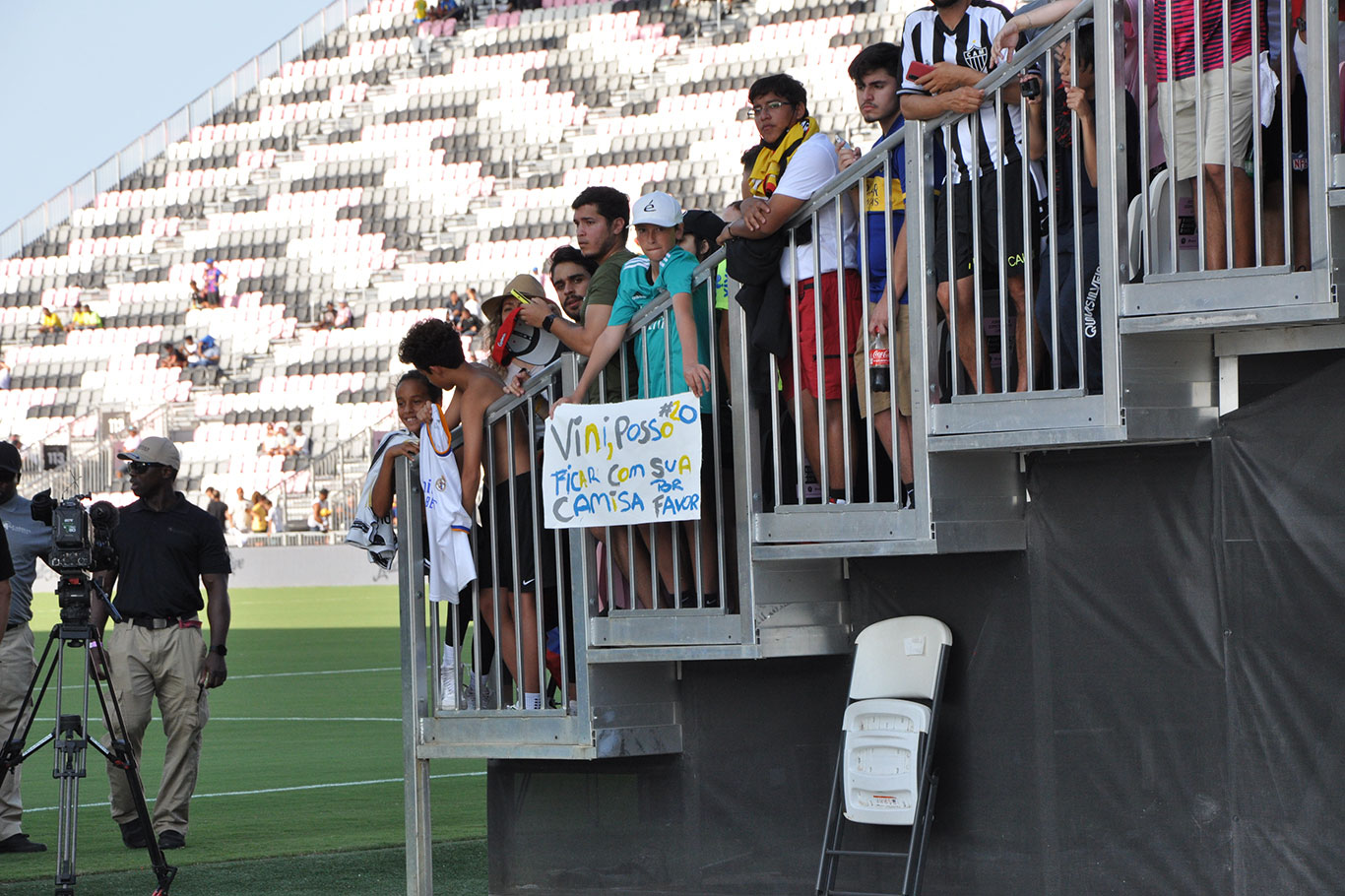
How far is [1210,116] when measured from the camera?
17.3 feet

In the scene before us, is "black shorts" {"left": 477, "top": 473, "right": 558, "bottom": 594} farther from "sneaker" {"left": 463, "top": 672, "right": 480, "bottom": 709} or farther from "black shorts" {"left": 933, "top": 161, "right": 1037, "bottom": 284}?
"black shorts" {"left": 933, "top": 161, "right": 1037, "bottom": 284}

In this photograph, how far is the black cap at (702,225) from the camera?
681 centimetres

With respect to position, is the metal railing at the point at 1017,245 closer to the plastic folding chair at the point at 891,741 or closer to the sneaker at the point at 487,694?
the plastic folding chair at the point at 891,741

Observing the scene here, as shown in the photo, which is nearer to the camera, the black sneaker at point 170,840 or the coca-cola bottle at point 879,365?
the coca-cola bottle at point 879,365

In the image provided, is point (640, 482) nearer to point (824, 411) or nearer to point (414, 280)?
point (824, 411)

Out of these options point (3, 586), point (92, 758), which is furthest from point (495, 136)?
point (3, 586)

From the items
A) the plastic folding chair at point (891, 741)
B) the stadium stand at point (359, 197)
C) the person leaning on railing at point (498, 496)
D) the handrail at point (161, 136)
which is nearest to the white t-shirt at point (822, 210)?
the plastic folding chair at point (891, 741)

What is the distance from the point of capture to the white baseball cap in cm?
666

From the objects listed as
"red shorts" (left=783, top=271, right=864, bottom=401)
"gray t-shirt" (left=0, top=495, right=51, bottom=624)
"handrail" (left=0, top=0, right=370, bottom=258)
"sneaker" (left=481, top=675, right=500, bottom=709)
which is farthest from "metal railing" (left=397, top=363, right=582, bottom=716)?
"handrail" (left=0, top=0, right=370, bottom=258)

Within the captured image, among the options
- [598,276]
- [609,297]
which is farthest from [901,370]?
[598,276]

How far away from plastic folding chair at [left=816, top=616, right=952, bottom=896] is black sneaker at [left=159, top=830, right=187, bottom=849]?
366cm

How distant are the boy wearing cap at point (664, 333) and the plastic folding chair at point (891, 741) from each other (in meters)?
0.65

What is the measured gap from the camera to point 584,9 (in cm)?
4631

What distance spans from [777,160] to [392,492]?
214 cm
